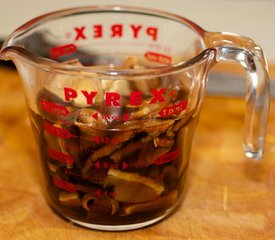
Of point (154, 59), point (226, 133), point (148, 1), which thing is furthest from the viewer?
point (148, 1)

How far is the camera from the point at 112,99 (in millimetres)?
650

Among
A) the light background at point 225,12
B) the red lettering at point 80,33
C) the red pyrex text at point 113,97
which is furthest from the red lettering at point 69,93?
the light background at point 225,12

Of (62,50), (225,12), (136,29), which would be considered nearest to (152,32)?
(136,29)

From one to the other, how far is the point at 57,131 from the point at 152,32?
0.83 feet

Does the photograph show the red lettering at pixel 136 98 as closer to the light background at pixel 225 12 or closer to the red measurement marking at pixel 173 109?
the red measurement marking at pixel 173 109

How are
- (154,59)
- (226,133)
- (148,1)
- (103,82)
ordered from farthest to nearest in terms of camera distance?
1. (148,1)
2. (226,133)
3. (154,59)
4. (103,82)

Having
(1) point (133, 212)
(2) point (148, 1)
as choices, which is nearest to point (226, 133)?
→ (1) point (133, 212)

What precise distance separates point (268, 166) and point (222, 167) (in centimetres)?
7

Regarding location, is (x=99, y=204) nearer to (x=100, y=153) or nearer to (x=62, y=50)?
(x=100, y=153)

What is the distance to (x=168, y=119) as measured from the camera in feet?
2.22

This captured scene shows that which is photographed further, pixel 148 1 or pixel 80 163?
pixel 148 1

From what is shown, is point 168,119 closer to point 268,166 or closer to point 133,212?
point 133,212

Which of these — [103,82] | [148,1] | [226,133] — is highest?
[103,82]

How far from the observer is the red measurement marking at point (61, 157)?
2.27 ft
